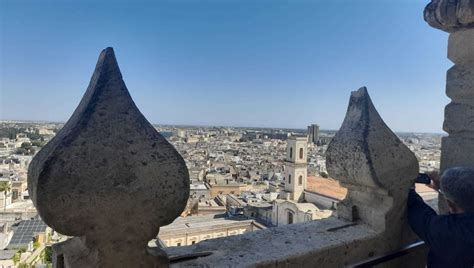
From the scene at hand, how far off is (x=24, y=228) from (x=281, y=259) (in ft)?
94.3

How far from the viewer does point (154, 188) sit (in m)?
1.20

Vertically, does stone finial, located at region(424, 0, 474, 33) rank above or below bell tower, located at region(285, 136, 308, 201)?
above

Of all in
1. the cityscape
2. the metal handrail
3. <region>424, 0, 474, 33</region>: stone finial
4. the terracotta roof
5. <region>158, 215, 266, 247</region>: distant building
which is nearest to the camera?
the metal handrail

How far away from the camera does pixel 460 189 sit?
1666mm

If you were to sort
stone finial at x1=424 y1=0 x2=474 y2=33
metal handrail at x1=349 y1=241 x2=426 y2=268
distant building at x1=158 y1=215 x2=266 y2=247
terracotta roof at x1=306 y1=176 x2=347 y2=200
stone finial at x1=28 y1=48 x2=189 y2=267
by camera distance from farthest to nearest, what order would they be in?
terracotta roof at x1=306 y1=176 x2=347 y2=200 → distant building at x1=158 y1=215 x2=266 y2=247 → stone finial at x1=424 y1=0 x2=474 y2=33 → metal handrail at x1=349 y1=241 x2=426 y2=268 → stone finial at x1=28 y1=48 x2=189 y2=267

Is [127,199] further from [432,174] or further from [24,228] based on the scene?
[24,228]

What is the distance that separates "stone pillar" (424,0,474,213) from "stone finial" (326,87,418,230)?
16.7 inches

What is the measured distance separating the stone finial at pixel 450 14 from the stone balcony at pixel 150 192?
23mm

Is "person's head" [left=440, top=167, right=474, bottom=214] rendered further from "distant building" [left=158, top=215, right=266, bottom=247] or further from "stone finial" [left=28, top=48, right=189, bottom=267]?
"distant building" [left=158, top=215, right=266, bottom=247]

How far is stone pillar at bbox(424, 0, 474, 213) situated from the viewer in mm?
2227

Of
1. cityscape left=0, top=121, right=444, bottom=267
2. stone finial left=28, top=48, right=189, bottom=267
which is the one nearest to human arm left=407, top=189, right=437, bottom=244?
cityscape left=0, top=121, right=444, bottom=267

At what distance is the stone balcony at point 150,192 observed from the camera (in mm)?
1092

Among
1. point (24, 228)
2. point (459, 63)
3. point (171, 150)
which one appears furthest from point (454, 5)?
point (24, 228)

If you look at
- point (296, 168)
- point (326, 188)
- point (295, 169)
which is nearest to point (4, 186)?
point (295, 169)
